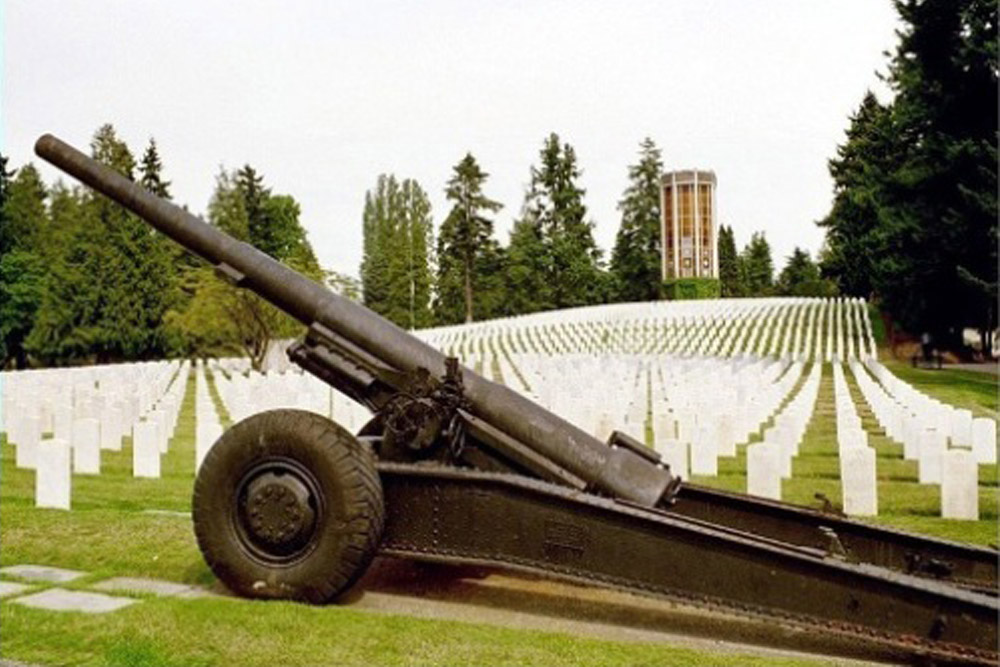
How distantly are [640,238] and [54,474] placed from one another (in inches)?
3187

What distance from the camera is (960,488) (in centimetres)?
792

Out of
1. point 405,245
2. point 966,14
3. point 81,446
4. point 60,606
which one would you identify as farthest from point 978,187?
point 405,245

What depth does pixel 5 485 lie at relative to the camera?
391 inches

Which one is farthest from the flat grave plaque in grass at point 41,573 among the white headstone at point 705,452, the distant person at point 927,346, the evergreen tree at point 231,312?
the distant person at point 927,346

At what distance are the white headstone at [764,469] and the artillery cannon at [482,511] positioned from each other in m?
3.13

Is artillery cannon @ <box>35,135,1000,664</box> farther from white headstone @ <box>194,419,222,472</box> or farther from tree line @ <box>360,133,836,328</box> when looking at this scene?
tree line @ <box>360,133,836,328</box>

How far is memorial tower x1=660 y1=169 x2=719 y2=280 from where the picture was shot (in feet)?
Answer: 269

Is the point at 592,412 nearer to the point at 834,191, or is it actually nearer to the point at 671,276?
the point at 834,191

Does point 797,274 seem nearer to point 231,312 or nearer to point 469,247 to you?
point 469,247

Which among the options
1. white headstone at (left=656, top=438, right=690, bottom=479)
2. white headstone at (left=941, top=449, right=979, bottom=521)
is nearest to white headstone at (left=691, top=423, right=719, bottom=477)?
white headstone at (left=656, top=438, right=690, bottom=479)

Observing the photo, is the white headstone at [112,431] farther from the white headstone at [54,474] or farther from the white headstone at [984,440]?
the white headstone at [984,440]

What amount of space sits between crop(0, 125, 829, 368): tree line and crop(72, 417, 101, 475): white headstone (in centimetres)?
401

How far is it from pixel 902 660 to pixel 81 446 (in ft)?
30.7

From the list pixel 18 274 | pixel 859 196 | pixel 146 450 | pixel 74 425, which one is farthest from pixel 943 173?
pixel 18 274
